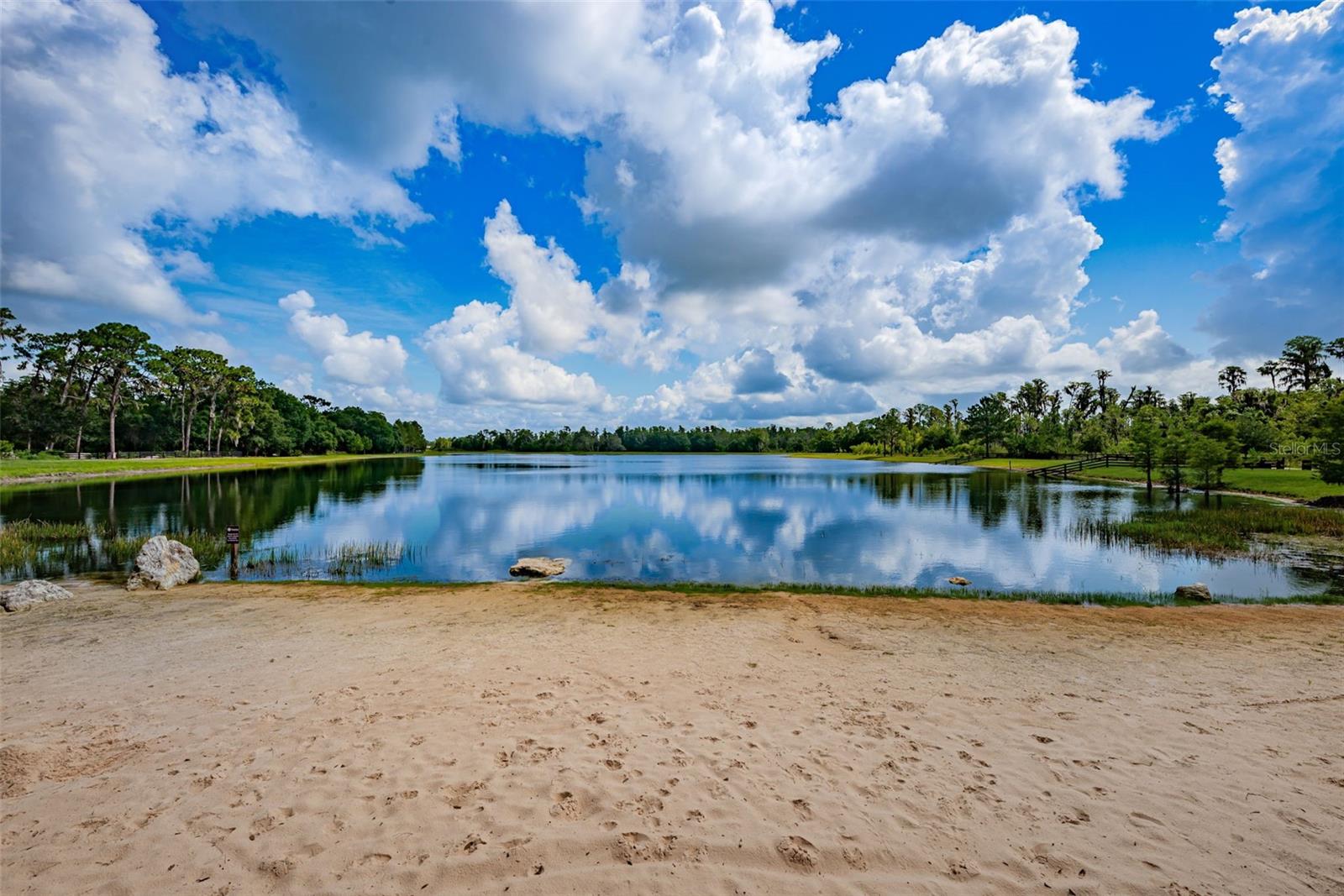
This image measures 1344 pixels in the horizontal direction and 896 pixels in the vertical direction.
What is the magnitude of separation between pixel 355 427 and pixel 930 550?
14681 cm

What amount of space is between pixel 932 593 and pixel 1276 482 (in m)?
46.8

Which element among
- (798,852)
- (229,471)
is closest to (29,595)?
(798,852)

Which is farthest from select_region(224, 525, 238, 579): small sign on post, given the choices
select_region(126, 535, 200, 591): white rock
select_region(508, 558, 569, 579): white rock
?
select_region(508, 558, 569, 579): white rock

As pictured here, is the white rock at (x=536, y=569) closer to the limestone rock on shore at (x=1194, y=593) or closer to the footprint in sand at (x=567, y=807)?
the footprint in sand at (x=567, y=807)

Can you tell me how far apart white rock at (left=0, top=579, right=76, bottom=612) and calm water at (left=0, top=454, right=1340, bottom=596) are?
3979 millimetres

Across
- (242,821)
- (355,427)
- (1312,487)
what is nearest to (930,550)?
(242,821)

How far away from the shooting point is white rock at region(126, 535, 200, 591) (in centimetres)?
1455

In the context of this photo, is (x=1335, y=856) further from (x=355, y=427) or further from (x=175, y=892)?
(x=355, y=427)

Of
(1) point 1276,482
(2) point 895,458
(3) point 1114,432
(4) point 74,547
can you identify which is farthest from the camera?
(2) point 895,458

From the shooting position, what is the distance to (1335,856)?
424 centimetres

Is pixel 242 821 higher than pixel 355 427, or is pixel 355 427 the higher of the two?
pixel 355 427

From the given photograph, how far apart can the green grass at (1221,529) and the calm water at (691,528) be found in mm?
1695

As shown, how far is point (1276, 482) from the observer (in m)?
41.2

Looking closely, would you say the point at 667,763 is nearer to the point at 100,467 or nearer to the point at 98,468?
the point at 98,468
